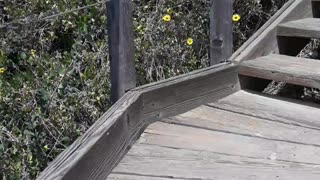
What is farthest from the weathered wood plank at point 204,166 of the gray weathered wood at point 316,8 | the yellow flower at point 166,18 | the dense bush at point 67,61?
the gray weathered wood at point 316,8

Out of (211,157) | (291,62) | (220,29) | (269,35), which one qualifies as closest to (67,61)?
(220,29)

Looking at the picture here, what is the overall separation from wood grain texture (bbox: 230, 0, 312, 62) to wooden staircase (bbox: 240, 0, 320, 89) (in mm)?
33

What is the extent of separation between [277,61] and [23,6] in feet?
5.59

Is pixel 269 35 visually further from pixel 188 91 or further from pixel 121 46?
pixel 121 46

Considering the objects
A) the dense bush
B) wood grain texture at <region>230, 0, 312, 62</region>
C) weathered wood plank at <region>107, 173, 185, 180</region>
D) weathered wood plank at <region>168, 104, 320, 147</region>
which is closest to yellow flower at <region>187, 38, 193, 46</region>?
the dense bush

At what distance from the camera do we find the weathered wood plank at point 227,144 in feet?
7.67

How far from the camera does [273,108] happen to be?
2.85m

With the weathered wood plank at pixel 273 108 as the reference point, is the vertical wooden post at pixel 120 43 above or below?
above

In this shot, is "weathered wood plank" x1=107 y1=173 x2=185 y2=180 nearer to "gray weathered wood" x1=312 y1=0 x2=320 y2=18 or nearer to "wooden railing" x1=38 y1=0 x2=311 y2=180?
"wooden railing" x1=38 y1=0 x2=311 y2=180

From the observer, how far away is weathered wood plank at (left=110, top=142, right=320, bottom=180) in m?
2.17

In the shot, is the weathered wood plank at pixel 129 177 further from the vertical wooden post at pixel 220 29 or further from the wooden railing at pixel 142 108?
the vertical wooden post at pixel 220 29

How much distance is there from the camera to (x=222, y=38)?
3018 mm

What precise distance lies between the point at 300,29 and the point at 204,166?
128 centimetres

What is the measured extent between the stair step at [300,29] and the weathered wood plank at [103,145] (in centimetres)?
112
